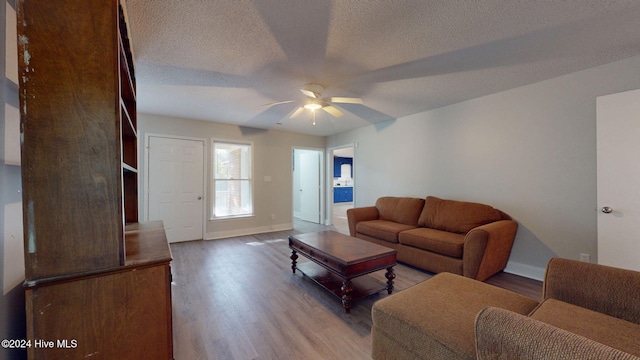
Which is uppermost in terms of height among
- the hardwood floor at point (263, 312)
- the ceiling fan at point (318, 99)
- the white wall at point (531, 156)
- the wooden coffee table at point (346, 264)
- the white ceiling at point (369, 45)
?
the white ceiling at point (369, 45)

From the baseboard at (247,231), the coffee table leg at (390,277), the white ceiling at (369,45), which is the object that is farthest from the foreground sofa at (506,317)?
the baseboard at (247,231)

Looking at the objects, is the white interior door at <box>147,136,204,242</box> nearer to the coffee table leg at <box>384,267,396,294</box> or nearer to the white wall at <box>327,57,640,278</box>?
the coffee table leg at <box>384,267,396,294</box>

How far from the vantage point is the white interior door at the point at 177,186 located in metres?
4.14

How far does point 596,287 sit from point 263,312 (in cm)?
224

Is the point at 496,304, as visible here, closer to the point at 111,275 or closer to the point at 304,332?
the point at 304,332

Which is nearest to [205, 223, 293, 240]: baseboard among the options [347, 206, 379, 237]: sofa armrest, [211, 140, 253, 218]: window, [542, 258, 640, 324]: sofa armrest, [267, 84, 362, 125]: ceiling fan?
[211, 140, 253, 218]: window

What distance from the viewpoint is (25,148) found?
2.87 ft

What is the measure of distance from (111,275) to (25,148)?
59cm

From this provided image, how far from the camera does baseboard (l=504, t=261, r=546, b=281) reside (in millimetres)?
2752

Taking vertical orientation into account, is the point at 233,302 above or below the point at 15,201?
below

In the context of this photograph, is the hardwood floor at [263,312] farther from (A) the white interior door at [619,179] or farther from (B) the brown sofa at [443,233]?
(A) the white interior door at [619,179]

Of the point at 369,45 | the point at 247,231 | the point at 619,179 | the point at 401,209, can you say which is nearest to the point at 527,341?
the point at 369,45

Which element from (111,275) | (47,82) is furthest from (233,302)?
(47,82)

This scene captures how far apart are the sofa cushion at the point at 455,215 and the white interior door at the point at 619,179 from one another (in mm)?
916
